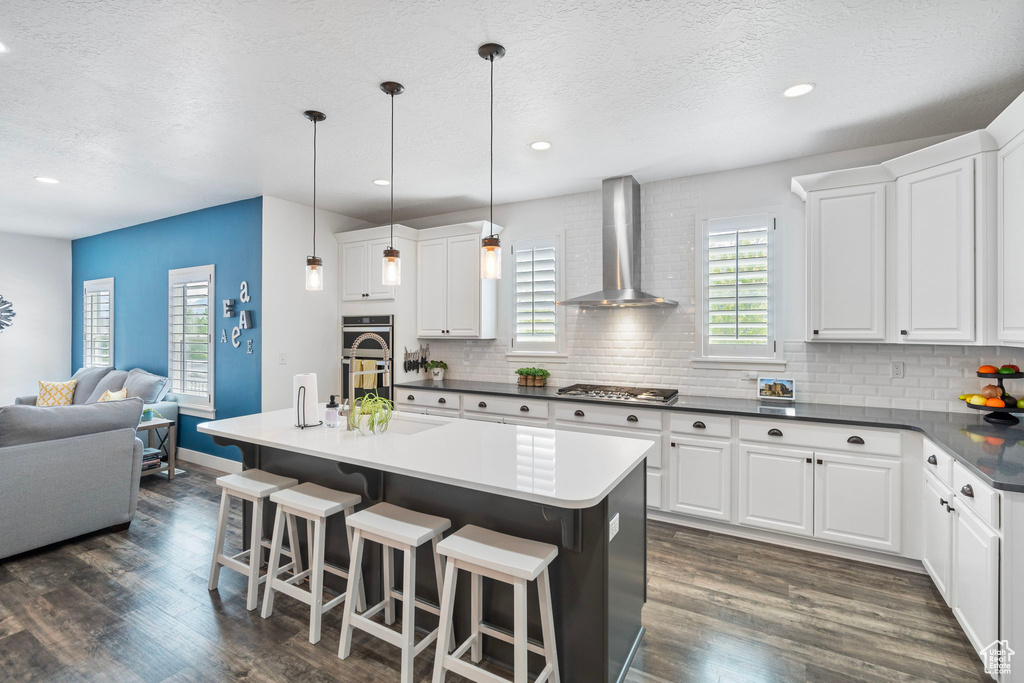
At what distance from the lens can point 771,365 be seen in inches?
146

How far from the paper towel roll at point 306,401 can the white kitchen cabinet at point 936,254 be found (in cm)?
362

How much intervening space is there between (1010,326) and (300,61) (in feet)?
12.5

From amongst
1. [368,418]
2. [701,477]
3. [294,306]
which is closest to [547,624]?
[368,418]

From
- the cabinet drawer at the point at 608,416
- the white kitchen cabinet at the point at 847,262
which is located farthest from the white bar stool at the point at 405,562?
the white kitchen cabinet at the point at 847,262

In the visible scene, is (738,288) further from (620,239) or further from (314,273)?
(314,273)

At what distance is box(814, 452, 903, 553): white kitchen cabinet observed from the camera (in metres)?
2.85

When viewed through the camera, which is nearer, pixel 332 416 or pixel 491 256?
pixel 491 256

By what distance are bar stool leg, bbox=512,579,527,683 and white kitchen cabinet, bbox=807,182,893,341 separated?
279cm

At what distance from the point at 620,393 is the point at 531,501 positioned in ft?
7.79

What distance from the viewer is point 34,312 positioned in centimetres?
655

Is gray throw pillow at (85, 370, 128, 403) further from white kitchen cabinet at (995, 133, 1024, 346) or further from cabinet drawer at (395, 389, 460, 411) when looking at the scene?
white kitchen cabinet at (995, 133, 1024, 346)

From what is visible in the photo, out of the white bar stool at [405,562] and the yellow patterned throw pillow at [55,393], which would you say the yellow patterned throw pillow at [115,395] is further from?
the white bar stool at [405,562]

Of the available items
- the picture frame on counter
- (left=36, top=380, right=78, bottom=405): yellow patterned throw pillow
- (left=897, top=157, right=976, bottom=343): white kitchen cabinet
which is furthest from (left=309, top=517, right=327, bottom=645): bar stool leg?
(left=36, top=380, right=78, bottom=405): yellow patterned throw pillow

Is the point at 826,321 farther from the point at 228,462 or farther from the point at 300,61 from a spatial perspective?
the point at 228,462
